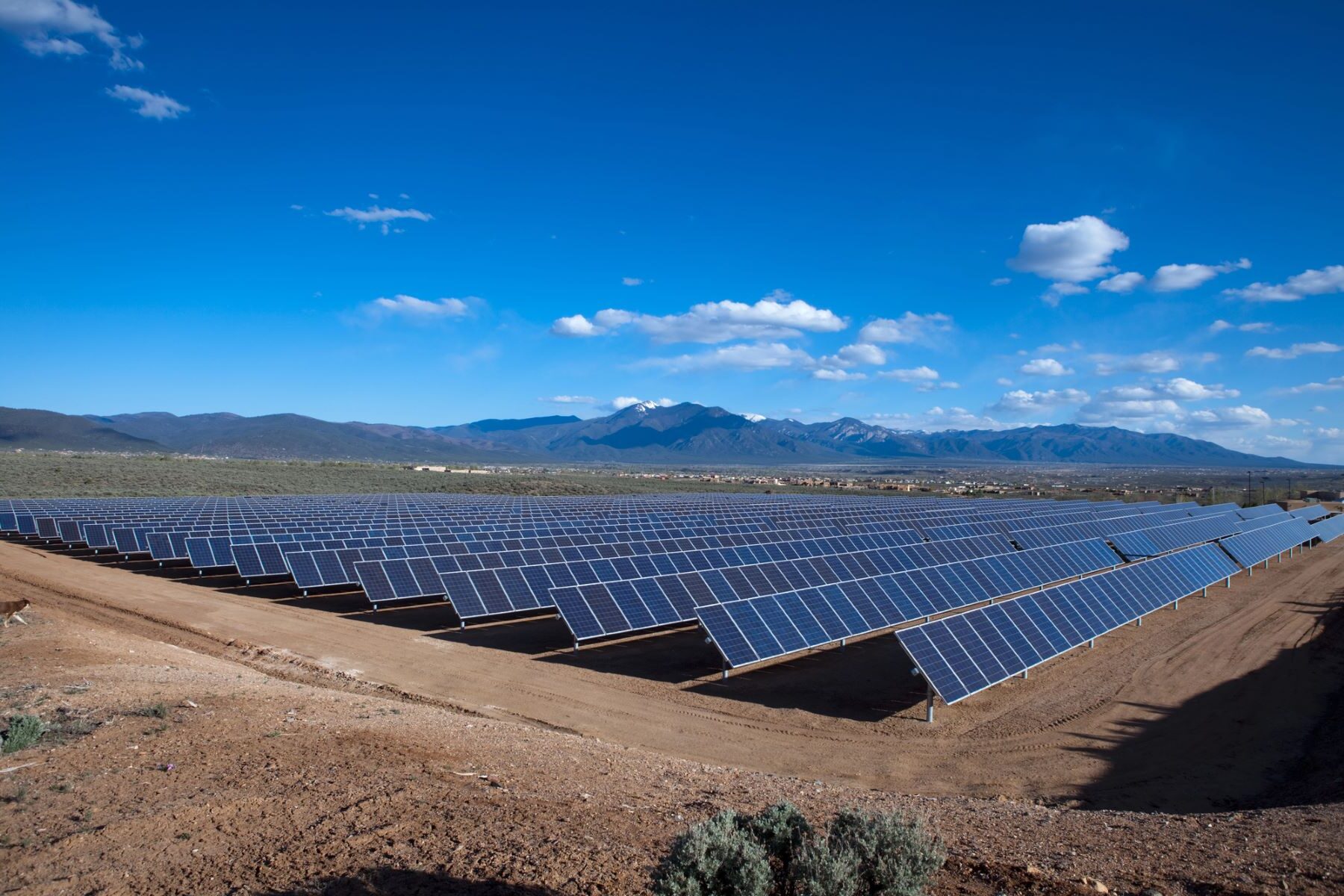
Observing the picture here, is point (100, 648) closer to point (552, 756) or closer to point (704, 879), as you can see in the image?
point (552, 756)

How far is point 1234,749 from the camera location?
1187cm

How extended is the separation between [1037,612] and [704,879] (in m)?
14.3

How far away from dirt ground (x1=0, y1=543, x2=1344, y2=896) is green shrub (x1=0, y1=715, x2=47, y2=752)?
0.19 m

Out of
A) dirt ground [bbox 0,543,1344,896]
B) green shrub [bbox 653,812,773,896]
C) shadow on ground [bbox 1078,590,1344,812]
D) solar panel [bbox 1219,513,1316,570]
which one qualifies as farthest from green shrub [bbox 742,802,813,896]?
solar panel [bbox 1219,513,1316,570]

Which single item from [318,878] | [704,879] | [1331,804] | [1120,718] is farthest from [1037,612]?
[318,878]

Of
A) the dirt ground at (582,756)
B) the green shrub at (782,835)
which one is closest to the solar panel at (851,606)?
the dirt ground at (582,756)

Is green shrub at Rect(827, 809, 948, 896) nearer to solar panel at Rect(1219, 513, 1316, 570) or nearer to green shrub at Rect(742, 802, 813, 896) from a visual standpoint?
green shrub at Rect(742, 802, 813, 896)

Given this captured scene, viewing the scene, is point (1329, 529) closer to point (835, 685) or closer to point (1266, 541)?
point (1266, 541)

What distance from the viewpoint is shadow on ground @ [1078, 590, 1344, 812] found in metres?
9.80

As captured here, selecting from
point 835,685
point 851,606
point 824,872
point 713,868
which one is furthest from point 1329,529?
point 713,868

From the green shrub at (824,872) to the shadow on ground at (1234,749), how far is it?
6342mm

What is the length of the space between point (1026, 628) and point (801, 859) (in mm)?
12572

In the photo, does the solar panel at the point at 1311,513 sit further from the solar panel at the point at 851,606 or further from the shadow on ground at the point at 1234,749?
the shadow on ground at the point at 1234,749

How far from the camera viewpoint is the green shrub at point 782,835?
17.7ft
